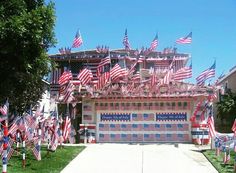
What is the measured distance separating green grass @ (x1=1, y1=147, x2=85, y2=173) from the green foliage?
661 inches

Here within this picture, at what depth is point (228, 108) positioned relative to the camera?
34156 millimetres

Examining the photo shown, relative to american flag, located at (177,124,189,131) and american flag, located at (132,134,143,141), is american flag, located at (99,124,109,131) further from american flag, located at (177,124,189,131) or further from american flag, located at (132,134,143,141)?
american flag, located at (177,124,189,131)

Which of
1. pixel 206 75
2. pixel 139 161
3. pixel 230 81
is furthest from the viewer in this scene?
pixel 230 81

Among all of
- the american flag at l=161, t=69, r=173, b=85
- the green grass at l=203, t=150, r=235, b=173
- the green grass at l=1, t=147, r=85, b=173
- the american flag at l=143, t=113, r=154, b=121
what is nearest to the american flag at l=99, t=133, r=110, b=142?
the american flag at l=143, t=113, r=154, b=121

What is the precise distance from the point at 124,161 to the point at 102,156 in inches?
78.8

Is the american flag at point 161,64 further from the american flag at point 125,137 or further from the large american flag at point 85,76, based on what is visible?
the american flag at point 125,137

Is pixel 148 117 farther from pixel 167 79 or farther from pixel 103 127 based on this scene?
pixel 103 127

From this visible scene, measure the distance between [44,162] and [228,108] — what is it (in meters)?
20.3

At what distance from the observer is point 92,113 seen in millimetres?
29047

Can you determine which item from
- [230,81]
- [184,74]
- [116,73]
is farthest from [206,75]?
[230,81]

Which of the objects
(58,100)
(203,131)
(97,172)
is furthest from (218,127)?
(97,172)

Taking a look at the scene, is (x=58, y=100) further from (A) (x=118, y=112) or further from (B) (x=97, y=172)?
(B) (x=97, y=172)

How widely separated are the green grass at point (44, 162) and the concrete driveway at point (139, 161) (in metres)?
0.35

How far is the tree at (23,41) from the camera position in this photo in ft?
49.0
